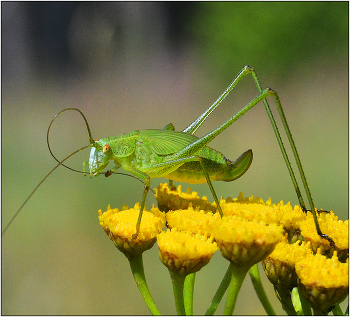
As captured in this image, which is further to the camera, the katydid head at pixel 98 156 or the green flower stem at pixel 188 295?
the katydid head at pixel 98 156

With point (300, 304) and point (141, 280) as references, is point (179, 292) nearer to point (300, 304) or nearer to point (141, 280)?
point (141, 280)

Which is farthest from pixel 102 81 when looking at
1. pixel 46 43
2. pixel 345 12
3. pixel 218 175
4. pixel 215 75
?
pixel 218 175

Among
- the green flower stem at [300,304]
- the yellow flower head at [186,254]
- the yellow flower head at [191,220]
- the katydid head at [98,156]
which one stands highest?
the katydid head at [98,156]

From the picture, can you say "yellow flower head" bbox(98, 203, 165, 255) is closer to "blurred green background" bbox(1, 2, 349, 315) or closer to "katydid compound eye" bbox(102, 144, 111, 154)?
"katydid compound eye" bbox(102, 144, 111, 154)

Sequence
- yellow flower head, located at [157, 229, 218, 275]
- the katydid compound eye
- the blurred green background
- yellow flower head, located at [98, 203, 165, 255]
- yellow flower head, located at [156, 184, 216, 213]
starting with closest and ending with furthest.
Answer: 1. yellow flower head, located at [157, 229, 218, 275]
2. yellow flower head, located at [98, 203, 165, 255]
3. yellow flower head, located at [156, 184, 216, 213]
4. the katydid compound eye
5. the blurred green background

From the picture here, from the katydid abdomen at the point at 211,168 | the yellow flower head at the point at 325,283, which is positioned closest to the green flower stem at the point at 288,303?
the yellow flower head at the point at 325,283

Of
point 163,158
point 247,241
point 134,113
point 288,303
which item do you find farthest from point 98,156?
point 134,113

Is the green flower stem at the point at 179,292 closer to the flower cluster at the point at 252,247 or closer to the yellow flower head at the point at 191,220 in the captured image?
the flower cluster at the point at 252,247

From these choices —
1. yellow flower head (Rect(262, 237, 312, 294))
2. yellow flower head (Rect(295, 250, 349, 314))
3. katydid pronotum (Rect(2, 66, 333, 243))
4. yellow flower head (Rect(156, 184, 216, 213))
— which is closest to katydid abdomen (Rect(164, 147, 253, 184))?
katydid pronotum (Rect(2, 66, 333, 243))
